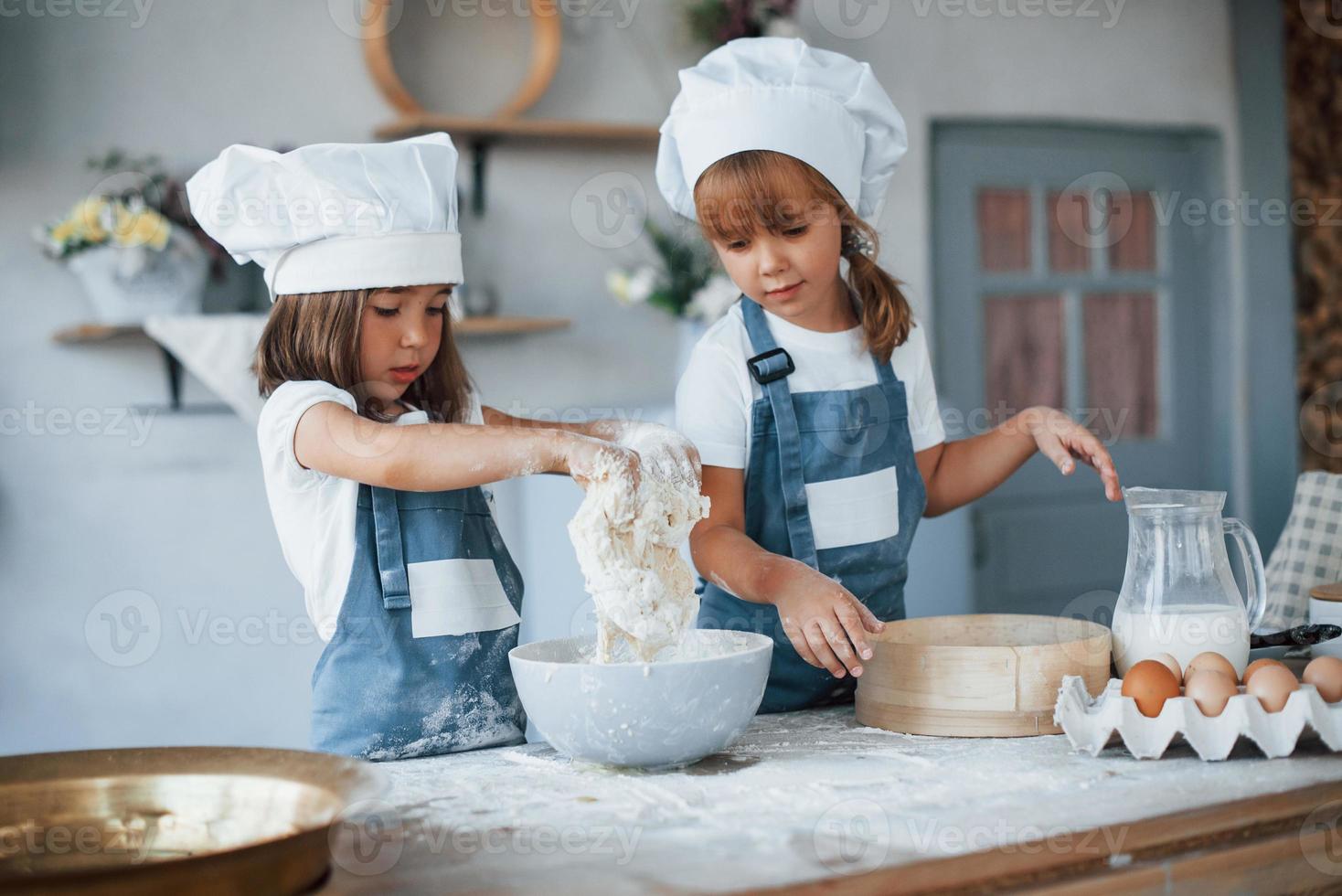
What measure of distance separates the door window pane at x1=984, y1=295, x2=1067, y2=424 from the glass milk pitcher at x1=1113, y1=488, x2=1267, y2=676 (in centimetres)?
218

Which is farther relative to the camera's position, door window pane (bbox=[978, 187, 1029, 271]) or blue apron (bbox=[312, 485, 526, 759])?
door window pane (bbox=[978, 187, 1029, 271])

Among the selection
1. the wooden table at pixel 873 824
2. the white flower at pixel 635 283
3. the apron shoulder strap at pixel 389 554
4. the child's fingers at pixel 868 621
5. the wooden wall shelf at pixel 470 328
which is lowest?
the wooden table at pixel 873 824

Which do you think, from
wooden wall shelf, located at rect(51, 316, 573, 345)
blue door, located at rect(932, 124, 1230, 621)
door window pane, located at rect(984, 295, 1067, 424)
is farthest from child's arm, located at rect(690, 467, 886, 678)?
door window pane, located at rect(984, 295, 1067, 424)

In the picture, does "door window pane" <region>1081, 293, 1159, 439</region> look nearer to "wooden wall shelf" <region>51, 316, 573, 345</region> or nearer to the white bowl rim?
"wooden wall shelf" <region>51, 316, 573, 345</region>

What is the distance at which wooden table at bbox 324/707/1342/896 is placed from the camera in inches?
31.0

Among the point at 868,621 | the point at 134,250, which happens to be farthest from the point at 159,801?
the point at 134,250

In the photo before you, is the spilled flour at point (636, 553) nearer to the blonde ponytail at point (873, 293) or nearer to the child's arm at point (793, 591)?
the child's arm at point (793, 591)

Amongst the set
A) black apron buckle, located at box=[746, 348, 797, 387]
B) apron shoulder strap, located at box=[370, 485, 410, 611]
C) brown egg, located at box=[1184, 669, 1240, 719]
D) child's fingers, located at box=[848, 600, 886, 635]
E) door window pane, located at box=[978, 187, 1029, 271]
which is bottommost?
brown egg, located at box=[1184, 669, 1240, 719]

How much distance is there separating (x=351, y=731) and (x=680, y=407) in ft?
1.77

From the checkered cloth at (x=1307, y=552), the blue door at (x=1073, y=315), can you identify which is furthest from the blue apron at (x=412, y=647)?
the blue door at (x=1073, y=315)

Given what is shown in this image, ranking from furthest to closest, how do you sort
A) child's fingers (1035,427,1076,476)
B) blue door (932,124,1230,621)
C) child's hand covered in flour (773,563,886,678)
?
1. blue door (932,124,1230,621)
2. child's fingers (1035,427,1076,476)
3. child's hand covered in flour (773,563,886,678)

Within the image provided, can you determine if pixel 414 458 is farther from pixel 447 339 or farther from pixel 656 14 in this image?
pixel 656 14

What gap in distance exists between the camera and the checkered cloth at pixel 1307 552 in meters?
1.88

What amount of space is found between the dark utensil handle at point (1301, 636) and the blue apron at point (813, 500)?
427 millimetres
